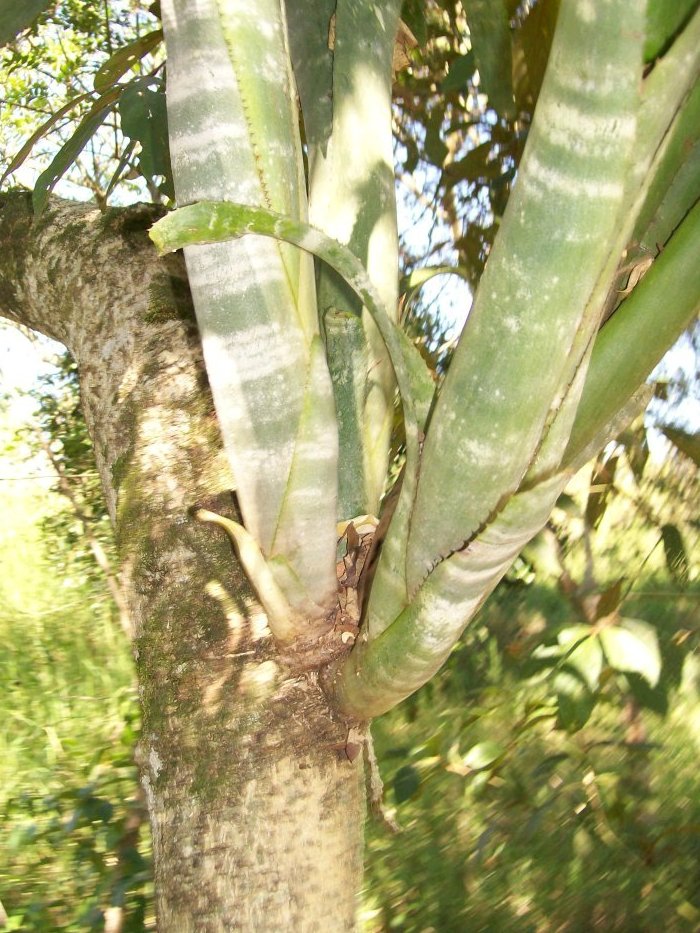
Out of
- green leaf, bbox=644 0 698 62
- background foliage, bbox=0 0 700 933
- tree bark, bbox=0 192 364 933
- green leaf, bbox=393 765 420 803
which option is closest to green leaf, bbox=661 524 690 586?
background foliage, bbox=0 0 700 933

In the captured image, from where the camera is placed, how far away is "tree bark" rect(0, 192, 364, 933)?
74 centimetres

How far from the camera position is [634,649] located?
0.94 m

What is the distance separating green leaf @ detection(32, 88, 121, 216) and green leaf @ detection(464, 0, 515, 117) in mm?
510

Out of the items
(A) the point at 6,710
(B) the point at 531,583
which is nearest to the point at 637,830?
(B) the point at 531,583

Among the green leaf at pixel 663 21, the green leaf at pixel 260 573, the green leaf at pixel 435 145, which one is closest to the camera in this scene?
the green leaf at pixel 663 21

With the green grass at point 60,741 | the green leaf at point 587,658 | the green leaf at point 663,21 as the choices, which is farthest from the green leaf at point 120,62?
the green grass at point 60,741

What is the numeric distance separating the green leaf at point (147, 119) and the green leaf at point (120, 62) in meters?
0.04

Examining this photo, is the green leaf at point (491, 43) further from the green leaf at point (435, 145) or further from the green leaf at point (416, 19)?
the green leaf at point (435, 145)

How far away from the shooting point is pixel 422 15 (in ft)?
3.88

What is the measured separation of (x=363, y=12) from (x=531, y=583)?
122 cm

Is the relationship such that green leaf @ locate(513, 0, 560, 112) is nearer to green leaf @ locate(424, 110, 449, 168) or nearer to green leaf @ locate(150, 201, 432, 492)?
green leaf @ locate(150, 201, 432, 492)

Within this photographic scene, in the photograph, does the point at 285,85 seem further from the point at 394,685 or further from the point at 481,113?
the point at 481,113

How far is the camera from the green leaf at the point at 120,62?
1080 mm

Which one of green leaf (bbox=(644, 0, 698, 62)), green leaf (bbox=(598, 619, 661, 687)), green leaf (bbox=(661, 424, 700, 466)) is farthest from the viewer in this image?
green leaf (bbox=(661, 424, 700, 466))
